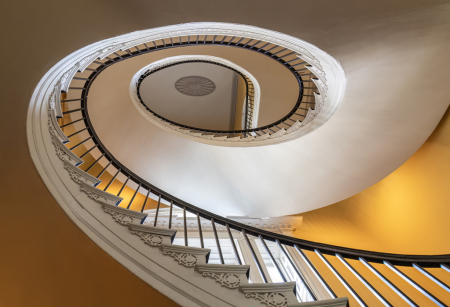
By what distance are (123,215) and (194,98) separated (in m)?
10.0

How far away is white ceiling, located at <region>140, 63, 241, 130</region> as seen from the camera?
10852 millimetres

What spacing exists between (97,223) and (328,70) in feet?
11.6

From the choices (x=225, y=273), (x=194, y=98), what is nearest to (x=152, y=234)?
(x=225, y=273)

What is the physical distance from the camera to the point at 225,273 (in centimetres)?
217

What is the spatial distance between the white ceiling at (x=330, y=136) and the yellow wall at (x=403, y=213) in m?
0.98

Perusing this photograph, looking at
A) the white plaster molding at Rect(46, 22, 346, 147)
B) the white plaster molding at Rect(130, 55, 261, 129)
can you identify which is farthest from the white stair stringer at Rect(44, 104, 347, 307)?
the white plaster molding at Rect(130, 55, 261, 129)

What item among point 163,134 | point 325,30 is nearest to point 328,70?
point 325,30

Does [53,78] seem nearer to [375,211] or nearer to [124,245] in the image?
[124,245]

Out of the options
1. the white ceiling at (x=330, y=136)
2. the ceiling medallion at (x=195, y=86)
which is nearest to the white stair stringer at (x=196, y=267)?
the white ceiling at (x=330, y=136)

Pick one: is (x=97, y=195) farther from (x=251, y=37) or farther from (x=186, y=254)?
(x=251, y=37)

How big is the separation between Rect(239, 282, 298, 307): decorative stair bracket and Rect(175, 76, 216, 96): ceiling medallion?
10.1 meters

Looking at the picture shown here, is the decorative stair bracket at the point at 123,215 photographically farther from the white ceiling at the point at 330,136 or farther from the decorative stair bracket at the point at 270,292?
the white ceiling at the point at 330,136

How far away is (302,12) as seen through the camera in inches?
100

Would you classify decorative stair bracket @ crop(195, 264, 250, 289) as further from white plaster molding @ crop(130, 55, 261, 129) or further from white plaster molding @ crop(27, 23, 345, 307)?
white plaster molding @ crop(130, 55, 261, 129)
